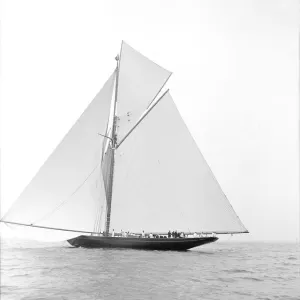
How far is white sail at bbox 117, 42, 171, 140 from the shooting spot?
132ft

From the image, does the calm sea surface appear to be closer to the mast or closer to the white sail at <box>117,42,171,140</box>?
the mast

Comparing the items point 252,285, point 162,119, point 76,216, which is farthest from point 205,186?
point 252,285

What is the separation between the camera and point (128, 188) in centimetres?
3503

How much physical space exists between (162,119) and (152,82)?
5862 mm

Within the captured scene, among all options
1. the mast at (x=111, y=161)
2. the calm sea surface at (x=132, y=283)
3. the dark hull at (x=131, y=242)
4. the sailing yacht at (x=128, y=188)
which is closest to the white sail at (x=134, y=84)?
the mast at (x=111, y=161)

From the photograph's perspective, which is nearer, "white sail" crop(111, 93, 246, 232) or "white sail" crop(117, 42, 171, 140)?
"white sail" crop(111, 93, 246, 232)

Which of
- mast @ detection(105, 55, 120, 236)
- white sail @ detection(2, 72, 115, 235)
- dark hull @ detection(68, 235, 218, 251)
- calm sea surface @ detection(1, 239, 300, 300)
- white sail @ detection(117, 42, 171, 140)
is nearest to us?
calm sea surface @ detection(1, 239, 300, 300)

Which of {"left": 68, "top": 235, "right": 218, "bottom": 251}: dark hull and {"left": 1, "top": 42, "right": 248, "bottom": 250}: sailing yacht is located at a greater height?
{"left": 1, "top": 42, "right": 248, "bottom": 250}: sailing yacht

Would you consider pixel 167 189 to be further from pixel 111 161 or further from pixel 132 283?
pixel 132 283

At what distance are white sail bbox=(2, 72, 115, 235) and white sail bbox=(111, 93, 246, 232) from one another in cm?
268

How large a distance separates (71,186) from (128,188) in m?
5.81

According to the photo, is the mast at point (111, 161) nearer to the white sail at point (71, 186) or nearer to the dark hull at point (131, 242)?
the white sail at point (71, 186)

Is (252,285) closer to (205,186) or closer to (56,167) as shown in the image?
(205,186)

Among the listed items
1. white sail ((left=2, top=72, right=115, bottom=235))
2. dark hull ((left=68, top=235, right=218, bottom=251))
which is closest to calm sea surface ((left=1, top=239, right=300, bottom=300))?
white sail ((left=2, top=72, right=115, bottom=235))
